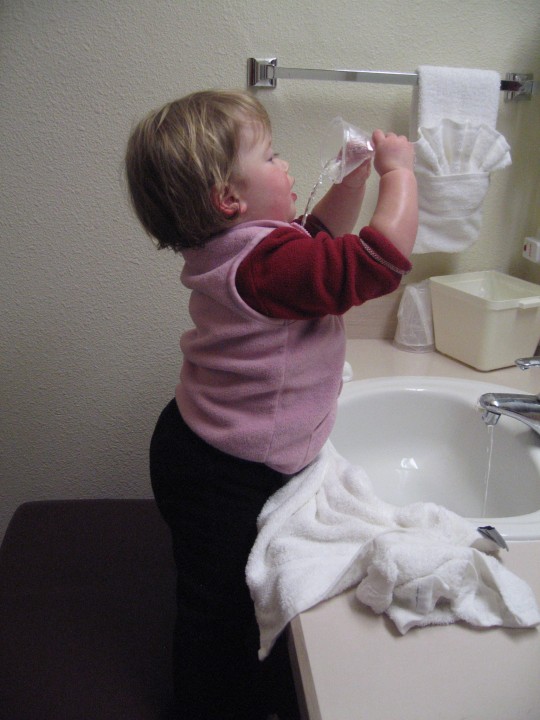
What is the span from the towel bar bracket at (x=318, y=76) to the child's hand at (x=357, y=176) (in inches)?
11.9

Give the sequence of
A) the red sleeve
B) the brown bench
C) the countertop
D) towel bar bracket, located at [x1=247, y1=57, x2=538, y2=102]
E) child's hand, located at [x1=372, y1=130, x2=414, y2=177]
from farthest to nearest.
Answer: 1. towel bar bracket, located at [x1=247, y1=57, x2=538, y2=102]
2. the brown bench
3. child's hand, located at [x1=372, y1=130, x2=414, y2=177]
4. the red sleeve
5. the countertop

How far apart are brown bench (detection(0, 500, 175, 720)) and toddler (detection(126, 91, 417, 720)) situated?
125 mm

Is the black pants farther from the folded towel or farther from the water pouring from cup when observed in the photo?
the folded towel

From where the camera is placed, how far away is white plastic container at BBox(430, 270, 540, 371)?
105 cm

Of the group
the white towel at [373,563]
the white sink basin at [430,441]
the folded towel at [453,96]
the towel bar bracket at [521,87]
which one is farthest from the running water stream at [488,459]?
the towel bar bracket at [521,87]

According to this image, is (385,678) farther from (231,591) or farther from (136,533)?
(136,533)

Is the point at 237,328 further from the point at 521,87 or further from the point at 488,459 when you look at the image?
the point at 521,87

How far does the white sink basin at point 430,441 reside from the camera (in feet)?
3.00

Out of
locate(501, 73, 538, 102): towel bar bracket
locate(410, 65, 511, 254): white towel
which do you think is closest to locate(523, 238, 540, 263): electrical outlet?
locate(410, 65, 511, 254): white towel

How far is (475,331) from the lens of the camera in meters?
1.06

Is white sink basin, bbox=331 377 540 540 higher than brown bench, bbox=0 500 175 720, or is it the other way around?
white sink basin, bbox=331 377 540 540

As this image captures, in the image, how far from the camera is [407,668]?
49 cm

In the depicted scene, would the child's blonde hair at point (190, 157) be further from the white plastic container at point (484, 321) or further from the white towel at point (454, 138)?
the white plastic container at point (484, 321)

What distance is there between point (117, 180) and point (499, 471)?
85 centimetres
